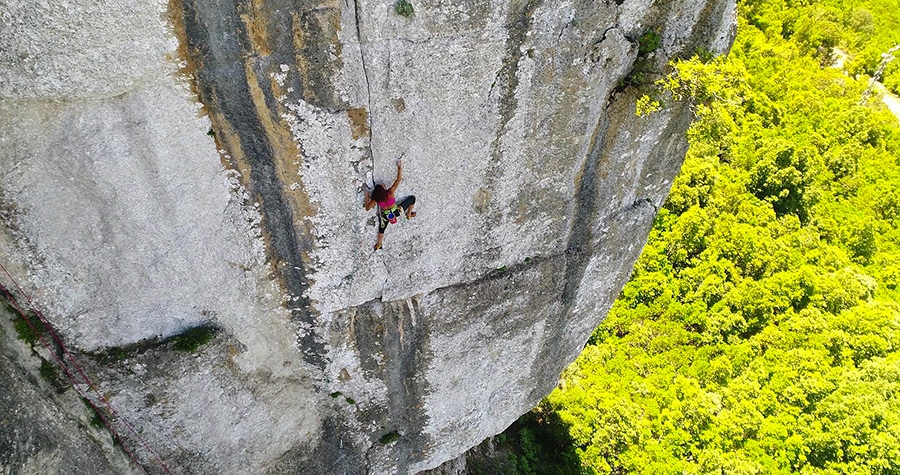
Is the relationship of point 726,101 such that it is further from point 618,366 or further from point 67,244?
point 618,366

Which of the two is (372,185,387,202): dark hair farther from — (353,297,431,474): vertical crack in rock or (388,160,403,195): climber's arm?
(353,297,431,474): vertical crack in rock

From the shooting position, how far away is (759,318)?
14.5m

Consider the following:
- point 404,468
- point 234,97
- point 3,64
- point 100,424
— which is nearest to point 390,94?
point 234,97

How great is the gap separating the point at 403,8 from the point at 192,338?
3.81 metres

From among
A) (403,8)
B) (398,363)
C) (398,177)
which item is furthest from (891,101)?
(403,8)

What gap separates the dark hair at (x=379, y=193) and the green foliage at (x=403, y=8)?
165 cm

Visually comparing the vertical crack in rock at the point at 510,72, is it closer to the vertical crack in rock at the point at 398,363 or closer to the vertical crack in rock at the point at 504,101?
the vertical crack in rock at the point at 504,101

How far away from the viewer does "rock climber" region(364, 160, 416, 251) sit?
591 cm

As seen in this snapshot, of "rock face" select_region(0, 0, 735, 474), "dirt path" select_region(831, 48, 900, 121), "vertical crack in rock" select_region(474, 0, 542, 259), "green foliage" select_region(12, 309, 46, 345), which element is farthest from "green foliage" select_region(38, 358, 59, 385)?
"dirt path" select_region(831, 48, 900, 121)

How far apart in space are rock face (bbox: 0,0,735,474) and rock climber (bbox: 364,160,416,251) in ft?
0.39

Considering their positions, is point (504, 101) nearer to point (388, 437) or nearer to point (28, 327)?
point (28, 327)

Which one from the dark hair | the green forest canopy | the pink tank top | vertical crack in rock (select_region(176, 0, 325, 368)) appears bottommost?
the green forest canopy

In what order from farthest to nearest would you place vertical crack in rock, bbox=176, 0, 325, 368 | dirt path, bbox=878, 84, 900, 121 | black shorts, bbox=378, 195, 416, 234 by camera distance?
dirt path, bbox=878, 84, 900, 121 < black shorts, bbox=378, 195, 416, 234 < vertical crack in rock, bbox=176, 0, 325, 368

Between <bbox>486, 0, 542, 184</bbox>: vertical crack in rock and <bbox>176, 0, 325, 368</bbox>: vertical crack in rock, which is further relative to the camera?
<bbox>486, 0, 542, 184</bbox>: vertical crack in rock
